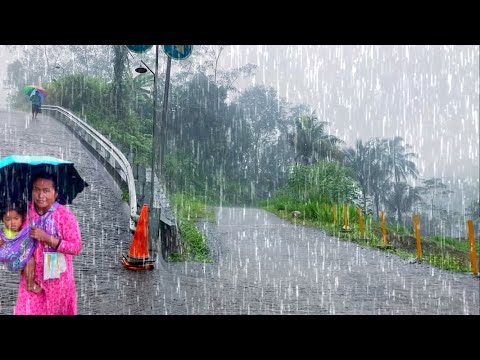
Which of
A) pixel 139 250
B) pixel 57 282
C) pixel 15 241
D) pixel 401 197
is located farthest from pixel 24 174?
pixel 401 197

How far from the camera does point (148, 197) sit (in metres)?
8.68

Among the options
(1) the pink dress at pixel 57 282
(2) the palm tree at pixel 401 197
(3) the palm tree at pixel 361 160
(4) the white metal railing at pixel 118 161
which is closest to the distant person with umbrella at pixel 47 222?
(1) the pink dress at pixel 57 282

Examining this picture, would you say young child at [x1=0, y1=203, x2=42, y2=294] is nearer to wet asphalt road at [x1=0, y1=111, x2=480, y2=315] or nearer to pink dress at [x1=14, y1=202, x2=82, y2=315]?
pink dress at [x1=14, y1=202, x2=82, y2=315]

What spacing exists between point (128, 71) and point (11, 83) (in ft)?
58.6

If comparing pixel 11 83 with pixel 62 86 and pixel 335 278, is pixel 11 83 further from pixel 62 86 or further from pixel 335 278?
pixel 335 278

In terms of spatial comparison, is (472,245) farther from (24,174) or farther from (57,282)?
(24,174)

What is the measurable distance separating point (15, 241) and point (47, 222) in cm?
32

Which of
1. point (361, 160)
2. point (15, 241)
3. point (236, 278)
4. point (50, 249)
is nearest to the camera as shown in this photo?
point (15, 241)

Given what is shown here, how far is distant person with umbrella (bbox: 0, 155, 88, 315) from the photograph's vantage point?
3.77 meters

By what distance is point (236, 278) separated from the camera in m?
7.60

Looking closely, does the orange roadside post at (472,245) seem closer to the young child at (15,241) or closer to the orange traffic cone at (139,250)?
the orange traffic cone at (139,250)

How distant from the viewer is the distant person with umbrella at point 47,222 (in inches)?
148

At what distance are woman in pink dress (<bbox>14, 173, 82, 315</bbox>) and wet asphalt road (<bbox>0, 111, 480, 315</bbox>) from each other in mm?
1131

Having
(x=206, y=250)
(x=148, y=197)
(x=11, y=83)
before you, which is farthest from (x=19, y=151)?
(x=11, y=83)
